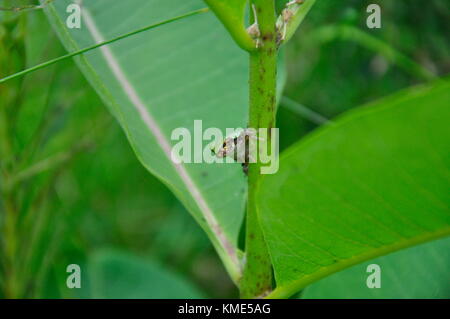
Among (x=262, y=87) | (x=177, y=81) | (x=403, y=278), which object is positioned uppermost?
(x=177, y=81)

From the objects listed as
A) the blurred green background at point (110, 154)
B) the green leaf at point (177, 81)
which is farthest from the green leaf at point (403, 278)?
the blurred green background at point (110, 154)

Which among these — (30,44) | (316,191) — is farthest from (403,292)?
(30,44)

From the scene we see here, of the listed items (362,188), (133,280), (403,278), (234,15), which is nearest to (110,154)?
A: (133,280)

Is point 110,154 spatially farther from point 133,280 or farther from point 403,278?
point 403,278

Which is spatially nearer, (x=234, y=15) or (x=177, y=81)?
(x=234, y=15)

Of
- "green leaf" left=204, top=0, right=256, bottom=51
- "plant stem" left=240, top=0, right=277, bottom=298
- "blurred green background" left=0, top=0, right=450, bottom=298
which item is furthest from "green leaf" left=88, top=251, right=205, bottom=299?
"green leaf" left=204, top=0, right=256, bottom=51

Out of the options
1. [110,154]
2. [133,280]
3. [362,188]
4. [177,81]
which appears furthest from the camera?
[110,154]

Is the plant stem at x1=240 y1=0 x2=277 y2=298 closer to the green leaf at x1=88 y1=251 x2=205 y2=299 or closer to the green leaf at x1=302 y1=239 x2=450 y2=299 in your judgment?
the green leaf at x1=302 y1=239 x2=450 y2=299
